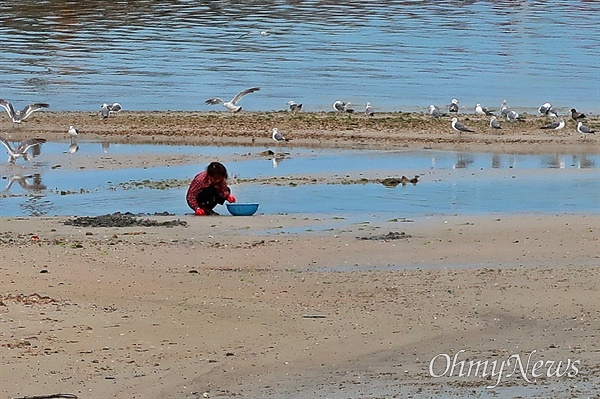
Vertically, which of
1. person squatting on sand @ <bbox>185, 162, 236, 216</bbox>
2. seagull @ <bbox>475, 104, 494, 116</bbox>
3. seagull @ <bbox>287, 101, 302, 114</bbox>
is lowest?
seagull @ <bbox>475, 104, 494, 116</bbox>

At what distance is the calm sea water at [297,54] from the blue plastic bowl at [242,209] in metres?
9.85

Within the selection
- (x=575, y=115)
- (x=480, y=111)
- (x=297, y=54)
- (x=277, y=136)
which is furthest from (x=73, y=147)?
(x=297, y=54)

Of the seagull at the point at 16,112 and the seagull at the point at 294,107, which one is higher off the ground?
the seagull at the point at 16,112

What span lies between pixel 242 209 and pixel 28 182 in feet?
13.3

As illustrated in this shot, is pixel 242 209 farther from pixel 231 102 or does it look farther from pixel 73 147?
pixel 231 102

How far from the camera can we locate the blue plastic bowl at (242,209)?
537 inches

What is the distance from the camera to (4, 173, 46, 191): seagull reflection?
16.3 metres

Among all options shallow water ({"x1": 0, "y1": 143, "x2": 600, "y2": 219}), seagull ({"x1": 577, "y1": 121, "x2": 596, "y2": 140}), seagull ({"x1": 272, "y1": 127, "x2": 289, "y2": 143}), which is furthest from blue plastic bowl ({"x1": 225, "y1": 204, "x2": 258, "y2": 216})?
seagull ({"x1": 577, "y1": 121, "x2": 596, "y2": 140})

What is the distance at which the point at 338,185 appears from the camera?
53.4ft

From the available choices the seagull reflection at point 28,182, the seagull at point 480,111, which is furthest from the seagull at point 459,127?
the seagull reflection at point 28,182

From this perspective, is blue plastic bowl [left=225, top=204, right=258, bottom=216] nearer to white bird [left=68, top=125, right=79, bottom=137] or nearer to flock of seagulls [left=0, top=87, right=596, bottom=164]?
flock of seagulls [left=0, top=87, right=596, bottom=164]

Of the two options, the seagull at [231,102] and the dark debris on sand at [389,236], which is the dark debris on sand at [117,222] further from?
the seagull at [231,102]

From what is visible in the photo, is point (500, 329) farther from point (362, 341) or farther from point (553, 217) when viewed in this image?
point (553, 217)

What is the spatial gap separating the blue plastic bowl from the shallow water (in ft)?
1.86
